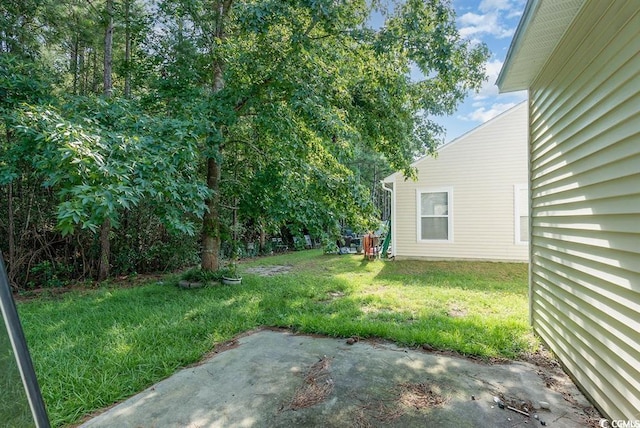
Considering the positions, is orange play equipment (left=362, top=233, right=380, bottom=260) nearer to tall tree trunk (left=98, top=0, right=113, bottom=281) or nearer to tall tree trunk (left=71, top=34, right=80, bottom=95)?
tall tree trunk (left=98, top=0, right=113, bottom=281)

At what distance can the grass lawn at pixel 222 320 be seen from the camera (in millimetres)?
2475

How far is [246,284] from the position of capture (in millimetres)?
5730

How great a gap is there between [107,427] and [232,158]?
18.1 ft

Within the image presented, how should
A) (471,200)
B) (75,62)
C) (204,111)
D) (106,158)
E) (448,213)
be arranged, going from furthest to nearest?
(448,213), (471,200), (75,62), (204,111), (106,158)

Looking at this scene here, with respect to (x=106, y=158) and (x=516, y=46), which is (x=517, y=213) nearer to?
(x=516, y=46)

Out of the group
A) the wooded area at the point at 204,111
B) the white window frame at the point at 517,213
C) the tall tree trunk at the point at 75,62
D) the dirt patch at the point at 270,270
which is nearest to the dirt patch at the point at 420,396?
the wooded area at the point at 204,111

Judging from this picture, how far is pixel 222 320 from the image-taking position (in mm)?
3738

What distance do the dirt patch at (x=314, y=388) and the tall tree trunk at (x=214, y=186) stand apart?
377 centimetres

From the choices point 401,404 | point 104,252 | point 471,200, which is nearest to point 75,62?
point 104,252

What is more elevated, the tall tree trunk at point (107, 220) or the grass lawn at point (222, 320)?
the tall tree trunk at point (107, 220)

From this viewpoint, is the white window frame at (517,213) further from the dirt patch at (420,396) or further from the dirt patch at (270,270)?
the dirt patch at (420,396)

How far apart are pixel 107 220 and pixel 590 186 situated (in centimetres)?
689

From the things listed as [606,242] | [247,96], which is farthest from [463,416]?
[247,96]

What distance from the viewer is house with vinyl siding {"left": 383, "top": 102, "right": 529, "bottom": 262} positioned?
734 cm
